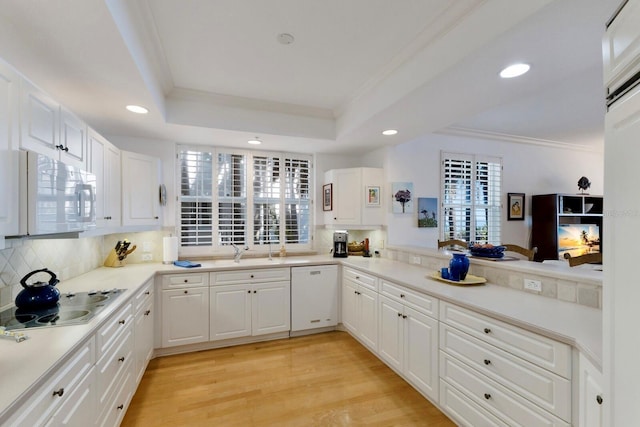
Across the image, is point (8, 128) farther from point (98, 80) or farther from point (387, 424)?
point (387, 424)

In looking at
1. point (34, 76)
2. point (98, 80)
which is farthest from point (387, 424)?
point (34, 76)

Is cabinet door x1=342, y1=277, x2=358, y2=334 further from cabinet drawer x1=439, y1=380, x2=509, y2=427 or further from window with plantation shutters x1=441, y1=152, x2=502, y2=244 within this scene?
window with plantation shutters x1=441, y1=152, x2=502, y2=244

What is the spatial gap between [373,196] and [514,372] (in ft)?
8.43

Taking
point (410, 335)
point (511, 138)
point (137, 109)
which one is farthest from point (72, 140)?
point (511, 138)

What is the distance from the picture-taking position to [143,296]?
255cm

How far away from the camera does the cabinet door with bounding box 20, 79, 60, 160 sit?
4.61 feet

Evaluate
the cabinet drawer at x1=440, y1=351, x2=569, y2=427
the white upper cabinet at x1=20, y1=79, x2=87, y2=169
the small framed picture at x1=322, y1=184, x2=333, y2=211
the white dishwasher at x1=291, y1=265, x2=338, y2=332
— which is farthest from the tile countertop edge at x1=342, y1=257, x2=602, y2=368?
the white upper cabinet at x1=20, y1=79, x2=87, y2=169

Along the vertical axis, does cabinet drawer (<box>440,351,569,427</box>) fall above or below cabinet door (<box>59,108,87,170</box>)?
below

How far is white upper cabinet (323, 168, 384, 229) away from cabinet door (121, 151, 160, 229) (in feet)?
7.12

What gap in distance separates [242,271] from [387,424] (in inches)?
79.3

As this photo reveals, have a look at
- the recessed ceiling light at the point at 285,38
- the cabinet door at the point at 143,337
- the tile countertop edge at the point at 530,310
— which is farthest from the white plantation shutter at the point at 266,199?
the recessed ceiling light at the point at 285,38

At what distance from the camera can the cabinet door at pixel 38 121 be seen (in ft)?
4.61

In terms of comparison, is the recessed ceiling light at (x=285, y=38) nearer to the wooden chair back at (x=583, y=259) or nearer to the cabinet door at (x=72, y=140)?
the cabinet door at (x=72, y=140)

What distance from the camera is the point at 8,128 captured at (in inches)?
50.5
